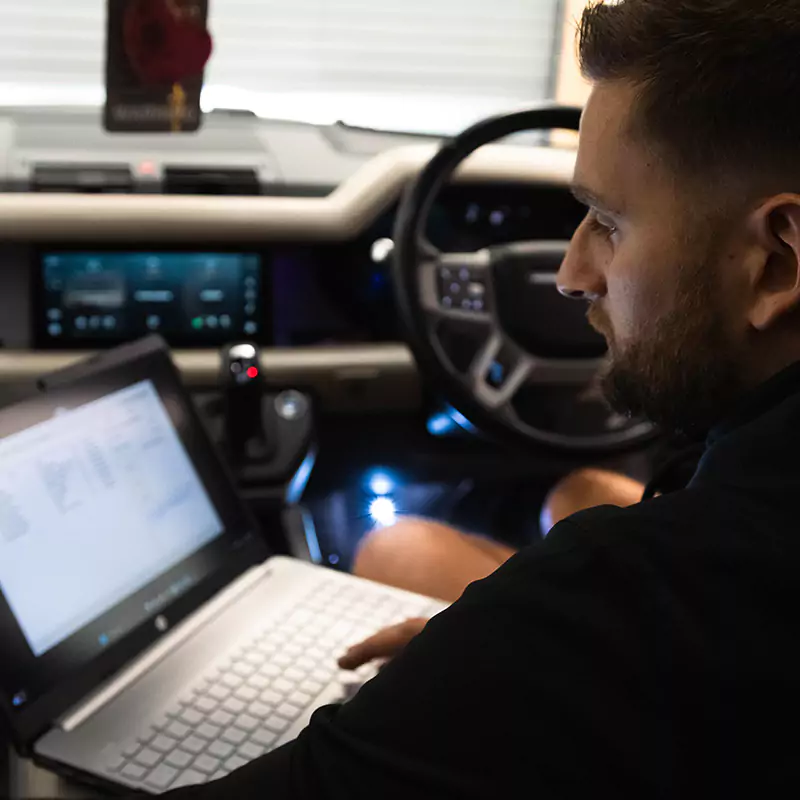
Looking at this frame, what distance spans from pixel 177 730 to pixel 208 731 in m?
0.03

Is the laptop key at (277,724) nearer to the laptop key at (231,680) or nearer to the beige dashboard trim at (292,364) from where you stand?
the laptop key at (231,680)

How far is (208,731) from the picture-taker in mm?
842

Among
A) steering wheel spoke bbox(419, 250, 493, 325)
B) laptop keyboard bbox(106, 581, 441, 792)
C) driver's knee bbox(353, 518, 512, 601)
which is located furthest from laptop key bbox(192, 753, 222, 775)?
steering wheel spoke bbox(419, 250, 493, 325)

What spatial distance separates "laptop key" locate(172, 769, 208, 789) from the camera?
78 centimetres

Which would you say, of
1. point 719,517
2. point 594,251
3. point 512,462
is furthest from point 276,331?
point 719,517

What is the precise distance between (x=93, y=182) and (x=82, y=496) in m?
0.68

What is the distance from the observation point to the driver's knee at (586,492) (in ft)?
4.72

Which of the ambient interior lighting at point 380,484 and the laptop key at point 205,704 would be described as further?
the ambient interior lighting at point 380,484

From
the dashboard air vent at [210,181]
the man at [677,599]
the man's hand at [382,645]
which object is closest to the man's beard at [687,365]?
the man at [677,599]

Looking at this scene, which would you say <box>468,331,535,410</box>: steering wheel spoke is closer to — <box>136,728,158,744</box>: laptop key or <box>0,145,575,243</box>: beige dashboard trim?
<box>0,145,575,243</box>: beige dashboard trim

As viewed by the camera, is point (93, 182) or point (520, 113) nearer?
point (520, 113)

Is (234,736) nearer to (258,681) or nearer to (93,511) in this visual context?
(258,681)

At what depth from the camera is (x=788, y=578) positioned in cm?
51

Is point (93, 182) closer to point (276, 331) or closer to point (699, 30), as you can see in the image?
point (276, 331)
